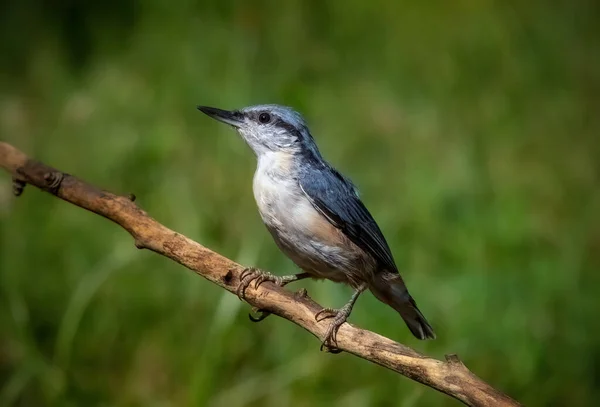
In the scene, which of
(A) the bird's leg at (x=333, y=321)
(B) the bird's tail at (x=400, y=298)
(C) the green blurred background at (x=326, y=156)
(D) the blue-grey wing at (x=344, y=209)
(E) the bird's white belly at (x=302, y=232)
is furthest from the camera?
(C) the green blurred background at (x=326, y=156)

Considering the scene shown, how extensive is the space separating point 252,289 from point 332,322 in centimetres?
26

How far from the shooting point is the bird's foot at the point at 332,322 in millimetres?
2594

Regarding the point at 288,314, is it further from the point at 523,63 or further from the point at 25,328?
the point at 523,63

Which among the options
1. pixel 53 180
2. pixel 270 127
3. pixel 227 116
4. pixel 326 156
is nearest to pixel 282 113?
pixel 270 127

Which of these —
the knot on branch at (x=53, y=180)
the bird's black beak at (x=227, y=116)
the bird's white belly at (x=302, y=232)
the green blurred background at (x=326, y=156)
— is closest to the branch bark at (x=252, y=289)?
the knot on branch at (x=53, y=180)

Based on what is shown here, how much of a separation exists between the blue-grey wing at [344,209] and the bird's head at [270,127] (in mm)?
142

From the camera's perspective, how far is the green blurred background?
3799 millimetres

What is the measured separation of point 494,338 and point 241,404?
3.83 ft

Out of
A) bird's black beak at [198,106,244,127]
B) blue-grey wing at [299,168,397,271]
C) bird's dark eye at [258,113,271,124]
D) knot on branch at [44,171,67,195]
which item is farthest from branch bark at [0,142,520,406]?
bird's dark eye at [258,113,271,124]

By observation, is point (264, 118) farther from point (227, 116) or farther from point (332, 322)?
point (332, 322)

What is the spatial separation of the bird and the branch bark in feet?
0.22

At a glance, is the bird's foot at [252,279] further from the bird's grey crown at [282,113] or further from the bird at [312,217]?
the bird's grey crown at [282,113]

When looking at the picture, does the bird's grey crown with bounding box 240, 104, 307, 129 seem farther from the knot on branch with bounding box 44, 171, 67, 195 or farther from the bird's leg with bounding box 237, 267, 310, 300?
the knot on branch with bounding box 44, 171, 67, 195

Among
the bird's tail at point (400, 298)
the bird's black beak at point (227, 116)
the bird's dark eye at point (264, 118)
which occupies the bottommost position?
the bird's tail at point (400, 298)
